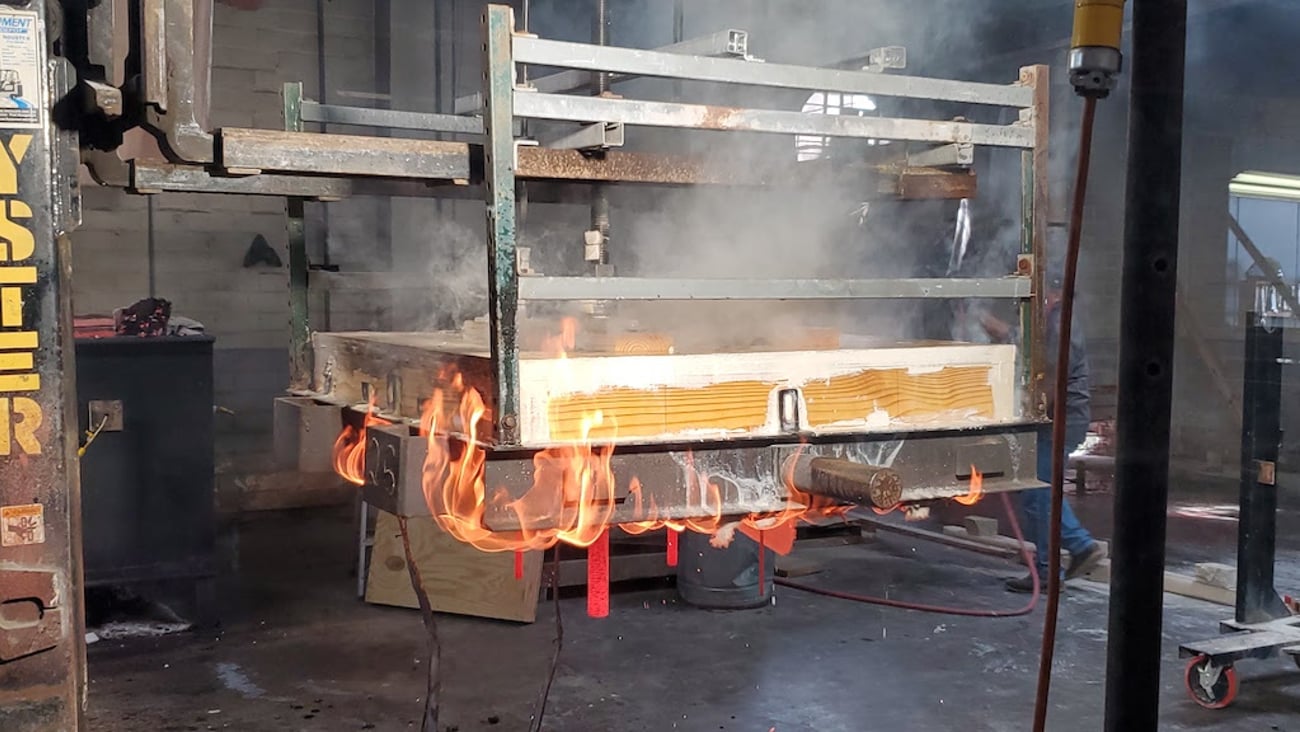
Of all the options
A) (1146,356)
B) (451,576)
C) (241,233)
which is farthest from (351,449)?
(241,233)

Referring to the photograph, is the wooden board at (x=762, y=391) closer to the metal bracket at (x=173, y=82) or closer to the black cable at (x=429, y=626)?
the black cable at (x=429, y=626)

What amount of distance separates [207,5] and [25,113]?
21.7 inches

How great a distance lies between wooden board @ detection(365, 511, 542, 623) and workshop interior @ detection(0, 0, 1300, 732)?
3 centimetres


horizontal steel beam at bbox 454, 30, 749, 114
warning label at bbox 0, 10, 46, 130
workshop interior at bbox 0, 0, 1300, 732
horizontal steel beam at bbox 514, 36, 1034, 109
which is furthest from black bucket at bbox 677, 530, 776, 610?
warning label at bbox 0, 10, 46, 130

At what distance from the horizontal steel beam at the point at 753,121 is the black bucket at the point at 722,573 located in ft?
12.1

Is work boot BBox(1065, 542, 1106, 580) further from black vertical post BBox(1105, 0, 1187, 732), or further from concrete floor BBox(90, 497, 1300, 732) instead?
black vertical post BBox(1105, 0, 1187, 732)

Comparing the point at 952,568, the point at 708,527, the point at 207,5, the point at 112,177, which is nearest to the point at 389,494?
the point at 708,527

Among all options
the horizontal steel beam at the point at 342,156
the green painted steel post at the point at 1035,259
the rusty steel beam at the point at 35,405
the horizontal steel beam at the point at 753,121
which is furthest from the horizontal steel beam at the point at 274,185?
the green painted steel post at the point at 1035,259

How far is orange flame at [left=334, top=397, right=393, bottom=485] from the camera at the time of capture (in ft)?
9.51

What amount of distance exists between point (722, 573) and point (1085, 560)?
7.39ft

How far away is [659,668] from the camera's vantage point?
516 centimetres

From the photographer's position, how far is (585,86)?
3506 mm

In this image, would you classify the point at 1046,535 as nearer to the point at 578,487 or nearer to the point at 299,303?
the point at 299,303

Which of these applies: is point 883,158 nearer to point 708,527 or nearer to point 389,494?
point 708,527
